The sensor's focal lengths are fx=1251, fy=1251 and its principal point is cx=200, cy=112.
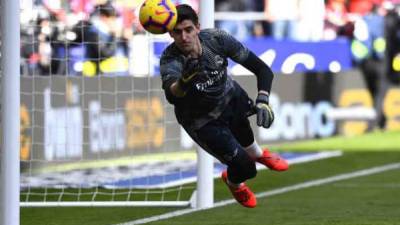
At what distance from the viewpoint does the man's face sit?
8.32m

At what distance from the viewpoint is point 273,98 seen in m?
19.9

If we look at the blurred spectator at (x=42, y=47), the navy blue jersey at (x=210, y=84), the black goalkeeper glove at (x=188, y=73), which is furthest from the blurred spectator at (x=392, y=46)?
the black goalkeeper glove at (x=188, y=73)

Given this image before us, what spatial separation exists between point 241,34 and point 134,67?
7366 millimetres

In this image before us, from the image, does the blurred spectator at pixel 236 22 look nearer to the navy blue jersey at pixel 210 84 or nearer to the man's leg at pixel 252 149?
the man's leg at pixel 252 149

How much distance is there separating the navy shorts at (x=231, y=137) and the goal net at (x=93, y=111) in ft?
10.8

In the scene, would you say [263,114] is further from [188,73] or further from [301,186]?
[301,186]

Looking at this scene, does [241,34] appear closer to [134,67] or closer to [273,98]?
[273,98]

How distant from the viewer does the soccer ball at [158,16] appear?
8.16 meters

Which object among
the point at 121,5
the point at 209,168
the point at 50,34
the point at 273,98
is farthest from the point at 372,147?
the point at 209,168

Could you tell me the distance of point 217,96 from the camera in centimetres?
900

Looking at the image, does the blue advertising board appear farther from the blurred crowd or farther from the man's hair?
the man's hair

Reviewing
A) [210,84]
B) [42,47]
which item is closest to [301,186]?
[42,47]

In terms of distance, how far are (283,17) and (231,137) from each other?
13513 millimetres

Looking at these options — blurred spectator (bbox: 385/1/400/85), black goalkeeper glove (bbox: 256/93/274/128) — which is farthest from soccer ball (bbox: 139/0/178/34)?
blurred spectator (bbox: 385/1/400/85)
